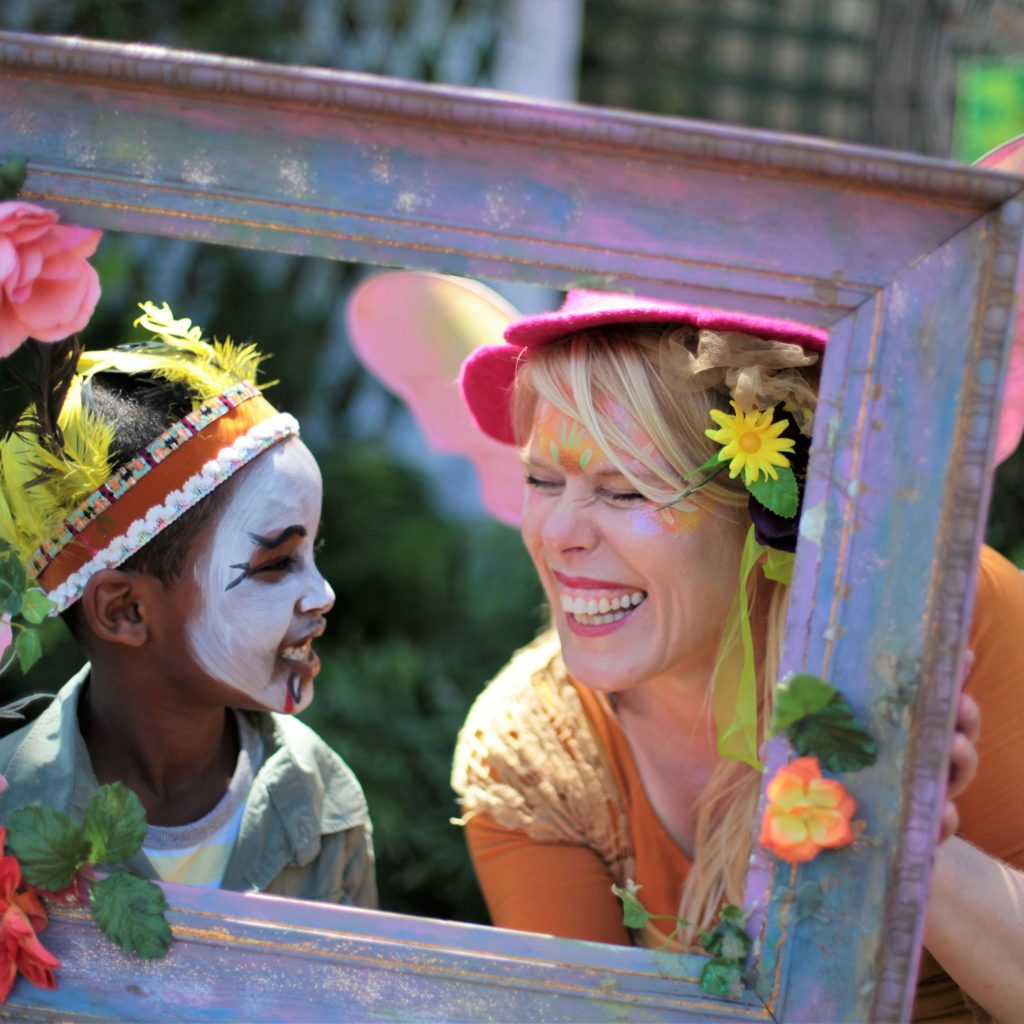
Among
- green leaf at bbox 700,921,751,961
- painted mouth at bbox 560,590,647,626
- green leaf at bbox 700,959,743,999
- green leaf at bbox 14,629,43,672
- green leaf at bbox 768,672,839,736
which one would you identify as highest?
painted mouth at bbox 560,590,647,626

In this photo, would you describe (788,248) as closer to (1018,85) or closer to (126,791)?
(126,791)

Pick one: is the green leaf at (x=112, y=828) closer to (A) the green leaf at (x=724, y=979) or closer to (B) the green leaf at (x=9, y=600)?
(B) the green leaf at (x=9, y=600)

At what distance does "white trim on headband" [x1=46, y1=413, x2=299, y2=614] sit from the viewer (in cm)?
154

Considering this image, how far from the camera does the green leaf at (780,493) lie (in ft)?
4.65

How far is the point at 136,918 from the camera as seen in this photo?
1.20 metres

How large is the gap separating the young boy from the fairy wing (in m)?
0.55

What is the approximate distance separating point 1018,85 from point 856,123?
3.03 ft

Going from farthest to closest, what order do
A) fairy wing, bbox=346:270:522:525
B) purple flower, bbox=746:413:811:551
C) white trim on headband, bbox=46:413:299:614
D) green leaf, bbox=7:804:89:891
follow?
fairy wing, bbox=346:270:522:525
white trim on headband, bbox=46:413:299:614
purple flower, bbox=746:413:811:551
green leaf, bbox=7:804:89:891

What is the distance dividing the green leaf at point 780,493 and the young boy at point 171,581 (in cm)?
53

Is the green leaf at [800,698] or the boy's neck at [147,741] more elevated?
the green leaf at [800,698]

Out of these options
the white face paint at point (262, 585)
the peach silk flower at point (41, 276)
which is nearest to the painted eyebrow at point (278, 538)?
the white face paint at point (262, 585)

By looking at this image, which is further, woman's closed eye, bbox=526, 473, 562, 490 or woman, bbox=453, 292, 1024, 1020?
woman's closed eye, bbox=526, 473, 562, 490

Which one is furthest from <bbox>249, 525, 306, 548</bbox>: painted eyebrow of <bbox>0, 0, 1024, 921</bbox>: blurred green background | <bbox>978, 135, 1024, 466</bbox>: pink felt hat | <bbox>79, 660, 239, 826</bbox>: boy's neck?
<bbox>0, 0, 1024, 921</bbox>: blurred green background

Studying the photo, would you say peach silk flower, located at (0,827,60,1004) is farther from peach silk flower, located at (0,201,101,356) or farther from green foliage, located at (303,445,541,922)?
green foliage, located at (303,445,541,922)
